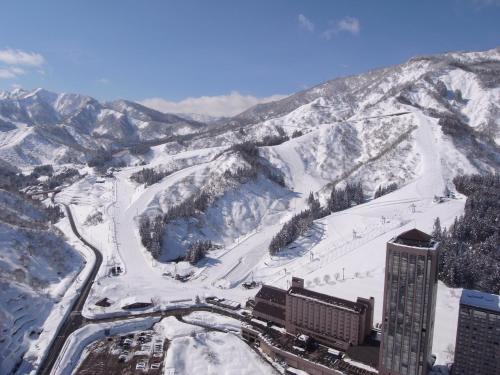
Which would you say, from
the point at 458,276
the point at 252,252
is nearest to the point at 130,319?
the point at 252,252

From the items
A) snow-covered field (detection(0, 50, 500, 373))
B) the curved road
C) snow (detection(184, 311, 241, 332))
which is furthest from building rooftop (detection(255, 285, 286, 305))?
the curved road

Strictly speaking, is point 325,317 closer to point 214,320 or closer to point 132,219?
point 214,320

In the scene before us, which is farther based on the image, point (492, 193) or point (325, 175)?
point (325, 175)

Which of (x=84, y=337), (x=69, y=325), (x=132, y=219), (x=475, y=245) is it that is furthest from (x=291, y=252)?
(x=132, y=219)

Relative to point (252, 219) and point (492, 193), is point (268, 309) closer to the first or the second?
point (252, 219)

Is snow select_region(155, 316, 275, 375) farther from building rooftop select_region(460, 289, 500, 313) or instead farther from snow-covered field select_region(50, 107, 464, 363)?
building rooftop select_region(460, 289, 500, 313)

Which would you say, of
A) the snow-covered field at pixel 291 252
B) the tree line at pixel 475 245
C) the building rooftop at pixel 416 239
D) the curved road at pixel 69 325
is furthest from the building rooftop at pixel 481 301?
the curved road at pixel 69 325

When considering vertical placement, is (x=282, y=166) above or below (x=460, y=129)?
below

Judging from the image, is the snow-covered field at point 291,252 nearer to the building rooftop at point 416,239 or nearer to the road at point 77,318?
the road at point 77,318
